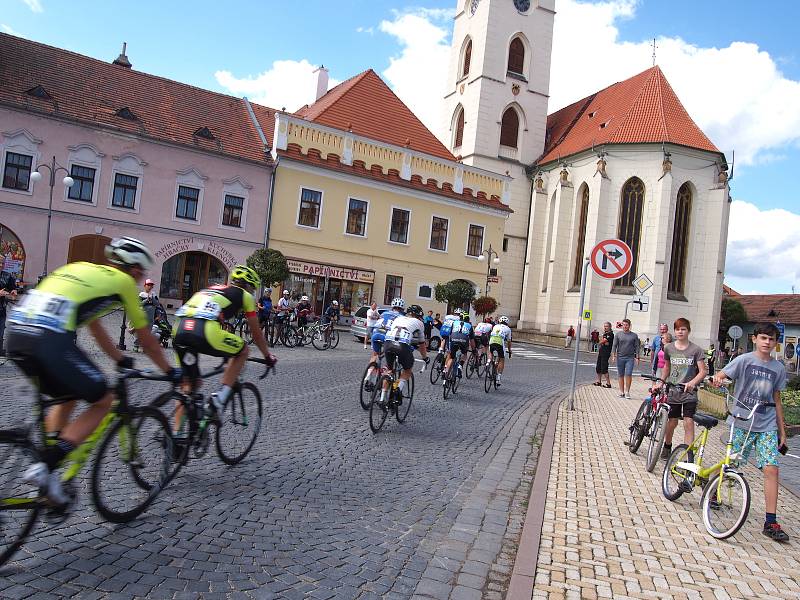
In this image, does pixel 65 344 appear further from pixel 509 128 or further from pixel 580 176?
pixel 509 128

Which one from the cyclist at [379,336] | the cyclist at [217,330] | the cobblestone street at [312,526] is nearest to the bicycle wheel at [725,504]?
the cobblestone street at [312,526]

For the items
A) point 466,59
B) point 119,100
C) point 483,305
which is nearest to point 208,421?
point 119,100

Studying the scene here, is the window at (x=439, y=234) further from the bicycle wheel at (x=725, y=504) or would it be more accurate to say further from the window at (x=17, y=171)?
the bicycle wheel at (x=725, y=504)

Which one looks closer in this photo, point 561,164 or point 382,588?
point 382,588

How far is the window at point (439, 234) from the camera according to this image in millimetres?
35312

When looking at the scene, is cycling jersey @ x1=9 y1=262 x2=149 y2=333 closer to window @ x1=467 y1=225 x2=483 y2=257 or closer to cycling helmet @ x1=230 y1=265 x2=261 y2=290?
cycling helmet @ x1=230 y1=265 x2=261 y2=290

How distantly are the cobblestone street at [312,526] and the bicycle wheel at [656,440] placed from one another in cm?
136

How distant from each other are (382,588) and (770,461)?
3713 mm

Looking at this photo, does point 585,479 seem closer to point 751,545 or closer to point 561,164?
point 751,545

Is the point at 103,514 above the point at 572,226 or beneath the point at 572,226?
beneath

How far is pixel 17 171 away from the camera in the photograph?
25.8 meters

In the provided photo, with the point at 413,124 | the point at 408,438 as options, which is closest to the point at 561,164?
the point at 413,124

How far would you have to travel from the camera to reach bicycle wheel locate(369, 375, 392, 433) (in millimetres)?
8414

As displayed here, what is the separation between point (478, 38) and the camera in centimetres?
4953
